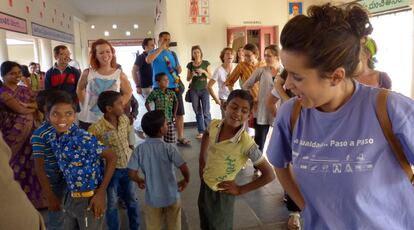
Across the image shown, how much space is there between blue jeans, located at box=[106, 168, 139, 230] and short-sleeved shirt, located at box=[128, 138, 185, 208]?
15.9 inches

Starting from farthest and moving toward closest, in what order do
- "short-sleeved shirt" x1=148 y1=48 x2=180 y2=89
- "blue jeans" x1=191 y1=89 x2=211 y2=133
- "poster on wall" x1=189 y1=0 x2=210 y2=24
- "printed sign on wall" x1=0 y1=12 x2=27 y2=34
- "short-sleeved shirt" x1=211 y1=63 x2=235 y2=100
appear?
"poster on wall" x1=189 y1=0 x2=210 y2=24 → "printed sign on wall" x1=0 y1=12 x2=27 y2=34 → "blue jeans" x1=191 y1=89 x2=211 y2=133 → "short-sleeved shirt" x1=211 y1=63 x2=235 y2=100 → "short-sleeved shirt" x1=148 y1=48 x2=180 y2=89

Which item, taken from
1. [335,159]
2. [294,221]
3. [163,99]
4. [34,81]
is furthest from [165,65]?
[335,159]

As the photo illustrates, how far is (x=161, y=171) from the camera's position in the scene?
2.09 meters

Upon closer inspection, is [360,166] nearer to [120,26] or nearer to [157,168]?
[157,168]

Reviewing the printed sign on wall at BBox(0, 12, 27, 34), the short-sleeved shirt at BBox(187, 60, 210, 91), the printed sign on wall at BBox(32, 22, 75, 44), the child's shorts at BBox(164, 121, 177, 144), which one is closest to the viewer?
the child's shorts at BBox(164, 121, 177, 144)

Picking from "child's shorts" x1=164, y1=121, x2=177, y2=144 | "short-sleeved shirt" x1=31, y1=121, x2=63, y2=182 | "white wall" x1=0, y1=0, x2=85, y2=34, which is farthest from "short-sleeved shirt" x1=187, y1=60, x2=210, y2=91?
"white wall" x1=0, y1=0, x2=85, y2=34

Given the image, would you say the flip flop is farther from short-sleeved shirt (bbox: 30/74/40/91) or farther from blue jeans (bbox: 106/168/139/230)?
short-sleeved shirt (bbox: 30/74/40/91)

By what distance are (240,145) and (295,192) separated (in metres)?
0.66

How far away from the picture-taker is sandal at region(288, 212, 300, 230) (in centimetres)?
276

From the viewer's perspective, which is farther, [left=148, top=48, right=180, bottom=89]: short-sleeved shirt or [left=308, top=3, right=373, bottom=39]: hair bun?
[left=148, top=48, right=180, bottom=89]: short-sleeved shirt

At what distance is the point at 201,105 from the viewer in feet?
19.5

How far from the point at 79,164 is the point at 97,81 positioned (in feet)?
4.03

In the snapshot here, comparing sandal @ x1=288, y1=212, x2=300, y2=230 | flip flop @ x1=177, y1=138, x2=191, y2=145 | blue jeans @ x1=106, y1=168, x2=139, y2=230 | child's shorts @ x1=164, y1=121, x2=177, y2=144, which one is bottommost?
sandal @ x1=288, y1=212, x2=300, y2=230

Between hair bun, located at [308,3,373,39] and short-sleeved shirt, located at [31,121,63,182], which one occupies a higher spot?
hair bun, located at [308,3,373,39]
